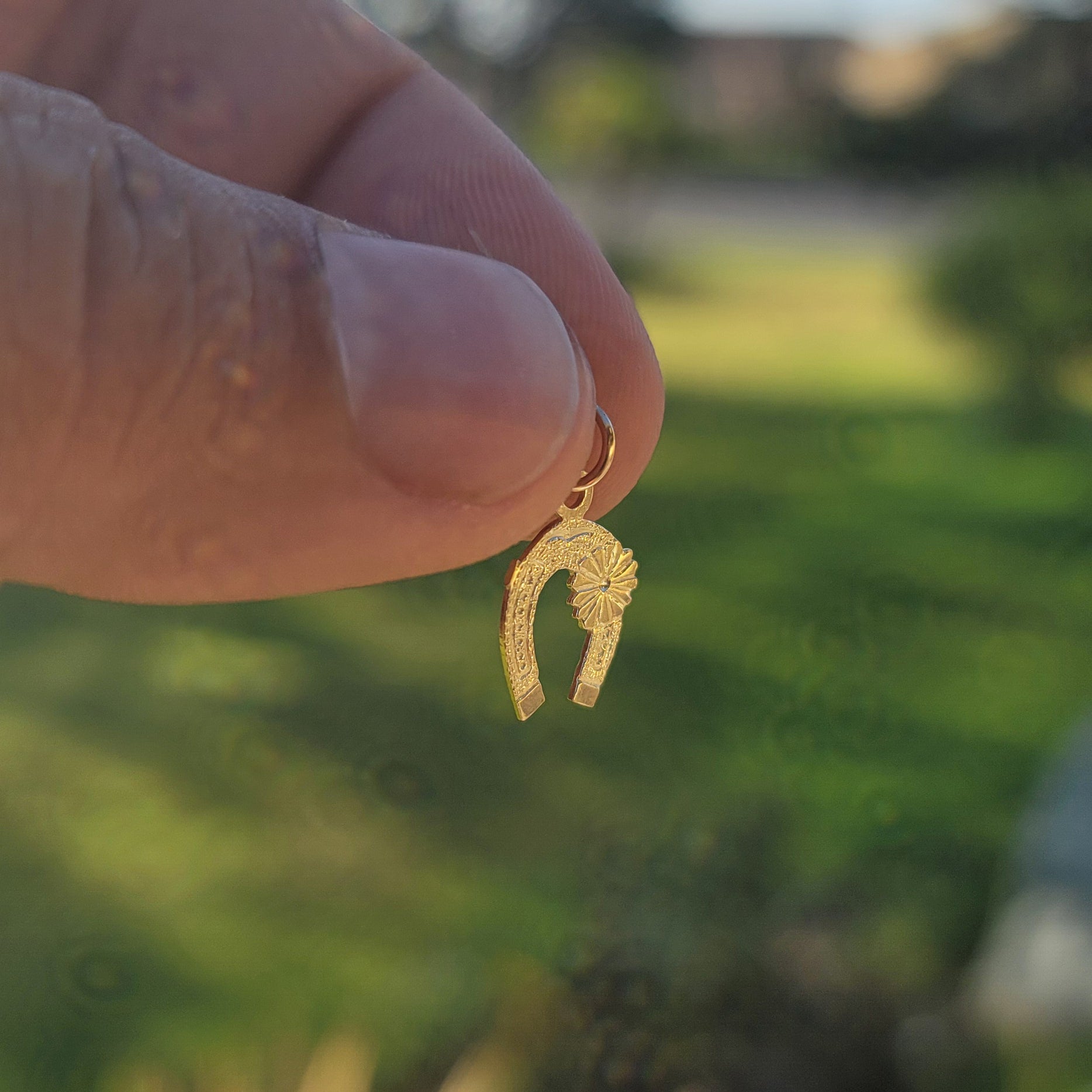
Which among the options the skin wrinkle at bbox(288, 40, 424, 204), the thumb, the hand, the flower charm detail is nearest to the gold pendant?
the flower charm detail

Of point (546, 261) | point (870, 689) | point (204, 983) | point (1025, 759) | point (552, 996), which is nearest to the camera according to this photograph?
point (546, 261)

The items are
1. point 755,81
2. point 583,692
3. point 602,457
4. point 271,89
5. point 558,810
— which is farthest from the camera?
point 755,81

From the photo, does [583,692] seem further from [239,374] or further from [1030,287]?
[1030,287]

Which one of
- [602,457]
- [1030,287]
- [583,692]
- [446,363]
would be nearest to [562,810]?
[583,692]

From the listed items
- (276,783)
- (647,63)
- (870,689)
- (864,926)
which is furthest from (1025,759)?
(647,63)

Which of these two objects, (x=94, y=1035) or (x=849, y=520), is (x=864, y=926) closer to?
(x=94, y=1035)

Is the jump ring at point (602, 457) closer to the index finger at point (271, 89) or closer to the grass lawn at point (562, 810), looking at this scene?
the index finger at point (271, 89)
